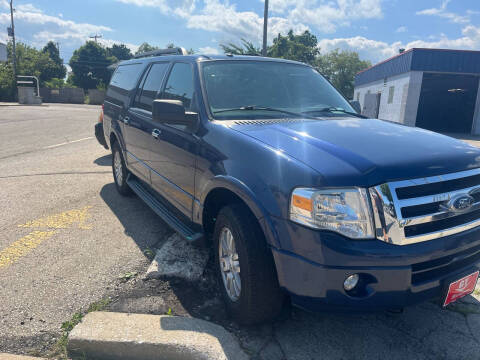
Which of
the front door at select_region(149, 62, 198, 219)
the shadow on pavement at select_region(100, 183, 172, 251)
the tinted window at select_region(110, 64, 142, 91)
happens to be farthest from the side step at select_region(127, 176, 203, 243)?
the tinted window at select_region(110, 64, 142, 91)

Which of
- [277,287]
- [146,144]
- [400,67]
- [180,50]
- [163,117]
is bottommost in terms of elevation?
[277,287]

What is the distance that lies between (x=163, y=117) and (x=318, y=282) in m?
1.70

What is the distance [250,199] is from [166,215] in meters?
1.70

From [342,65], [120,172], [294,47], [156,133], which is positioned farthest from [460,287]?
[342,65]

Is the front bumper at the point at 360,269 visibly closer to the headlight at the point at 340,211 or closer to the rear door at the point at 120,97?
the headlight at the point at 340,211

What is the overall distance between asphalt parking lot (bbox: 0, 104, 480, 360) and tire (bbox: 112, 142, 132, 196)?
11.9 inches

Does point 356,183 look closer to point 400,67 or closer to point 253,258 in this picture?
point 253,258

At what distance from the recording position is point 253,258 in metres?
2.33

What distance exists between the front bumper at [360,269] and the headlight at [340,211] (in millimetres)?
45

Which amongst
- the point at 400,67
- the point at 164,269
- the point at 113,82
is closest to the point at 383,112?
the point at 400,67

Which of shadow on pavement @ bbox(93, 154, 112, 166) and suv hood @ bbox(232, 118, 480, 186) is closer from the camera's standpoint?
suv hood @ bbox(232, 118, 480, 186)

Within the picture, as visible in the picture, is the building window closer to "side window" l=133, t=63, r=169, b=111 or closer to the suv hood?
"side window" l=133, t=63, r=169, b=111

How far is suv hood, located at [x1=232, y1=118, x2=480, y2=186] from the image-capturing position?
2.12 m

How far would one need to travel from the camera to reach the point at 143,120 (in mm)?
4285
